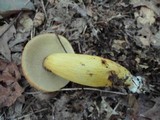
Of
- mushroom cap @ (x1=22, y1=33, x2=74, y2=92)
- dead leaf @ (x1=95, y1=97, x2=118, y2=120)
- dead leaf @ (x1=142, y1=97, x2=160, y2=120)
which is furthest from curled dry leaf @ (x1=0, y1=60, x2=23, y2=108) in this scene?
dead leaf @ (x1=142, y1=97, x2=160, y2=120)

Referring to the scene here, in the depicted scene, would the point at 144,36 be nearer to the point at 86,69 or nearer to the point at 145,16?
the point at 145,16

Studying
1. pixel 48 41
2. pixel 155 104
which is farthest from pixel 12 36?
pixel 155 104

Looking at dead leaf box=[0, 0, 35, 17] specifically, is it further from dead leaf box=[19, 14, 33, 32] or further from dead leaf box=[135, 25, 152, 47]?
dead leaf box=[135, 25, 152, 47]

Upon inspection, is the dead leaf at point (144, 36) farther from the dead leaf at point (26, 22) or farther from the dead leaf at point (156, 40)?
the dead leaf at point (26, 22)

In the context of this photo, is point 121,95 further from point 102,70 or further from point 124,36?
point 124,36

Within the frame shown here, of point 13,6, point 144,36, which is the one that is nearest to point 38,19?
point 13,6

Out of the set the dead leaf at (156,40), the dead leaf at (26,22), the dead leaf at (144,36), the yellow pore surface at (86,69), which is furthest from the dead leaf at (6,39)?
the dead leaf at (156,40)
